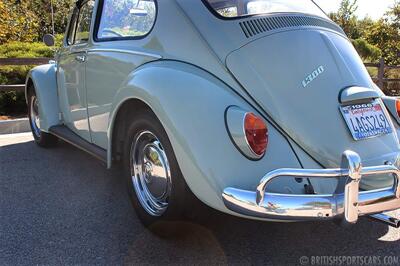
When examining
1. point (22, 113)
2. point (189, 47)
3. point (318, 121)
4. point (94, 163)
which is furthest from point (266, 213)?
point (22, 113)

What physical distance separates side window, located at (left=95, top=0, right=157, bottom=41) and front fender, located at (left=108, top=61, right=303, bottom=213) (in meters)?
0.70

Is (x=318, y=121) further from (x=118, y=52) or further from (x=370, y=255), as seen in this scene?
(x=118, y=52)

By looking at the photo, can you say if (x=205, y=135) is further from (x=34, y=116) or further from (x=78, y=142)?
(x=34, y=116)

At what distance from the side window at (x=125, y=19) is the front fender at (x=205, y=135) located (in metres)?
0.70

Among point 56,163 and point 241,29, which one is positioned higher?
point 241,29

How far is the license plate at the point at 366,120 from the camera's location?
273 cm

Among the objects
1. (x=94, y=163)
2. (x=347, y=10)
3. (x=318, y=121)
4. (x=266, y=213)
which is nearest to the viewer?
(x=266, y=213)

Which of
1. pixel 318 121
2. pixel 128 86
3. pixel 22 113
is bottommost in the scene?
pixel 22 113

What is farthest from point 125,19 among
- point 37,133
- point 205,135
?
point 37,133

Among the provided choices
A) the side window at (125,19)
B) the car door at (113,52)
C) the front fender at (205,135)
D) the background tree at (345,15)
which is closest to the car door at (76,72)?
the car door at (113,52)

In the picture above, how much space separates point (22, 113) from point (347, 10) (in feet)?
68.9

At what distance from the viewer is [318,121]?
2.69 meters

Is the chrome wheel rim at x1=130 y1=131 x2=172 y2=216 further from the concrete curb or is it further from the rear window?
the concrete curb

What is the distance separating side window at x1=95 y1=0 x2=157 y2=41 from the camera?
3.37 meters
